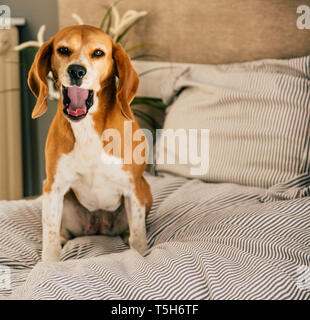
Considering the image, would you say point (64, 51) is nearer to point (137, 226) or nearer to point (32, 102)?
point (137, 226)


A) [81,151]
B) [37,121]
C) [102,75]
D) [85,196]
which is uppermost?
[102,75]

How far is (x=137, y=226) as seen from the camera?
1.40 m

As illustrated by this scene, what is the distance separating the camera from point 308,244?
3.90 feet

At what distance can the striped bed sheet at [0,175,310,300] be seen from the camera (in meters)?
0.95

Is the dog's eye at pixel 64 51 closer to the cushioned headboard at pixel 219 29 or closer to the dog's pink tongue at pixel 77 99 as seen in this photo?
the dog's pink tongue at pixel 77 99

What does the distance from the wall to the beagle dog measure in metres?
1.41

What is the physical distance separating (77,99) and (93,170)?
221mm

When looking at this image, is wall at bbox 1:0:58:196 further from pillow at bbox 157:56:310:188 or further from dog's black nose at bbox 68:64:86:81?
dog's black nose at bbox 68:64:86:81

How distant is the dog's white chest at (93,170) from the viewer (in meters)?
1.32

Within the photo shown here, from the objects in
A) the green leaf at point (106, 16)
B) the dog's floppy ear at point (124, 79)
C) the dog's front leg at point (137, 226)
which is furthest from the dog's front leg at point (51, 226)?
the green leaf at point (106, 16)

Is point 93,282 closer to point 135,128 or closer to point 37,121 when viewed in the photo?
point 135,128

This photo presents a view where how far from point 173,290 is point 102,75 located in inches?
24.4

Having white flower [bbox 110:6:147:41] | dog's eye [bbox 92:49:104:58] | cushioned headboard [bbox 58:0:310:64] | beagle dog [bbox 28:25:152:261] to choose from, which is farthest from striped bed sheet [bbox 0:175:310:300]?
white flower [bbox 110:6:147:41]
